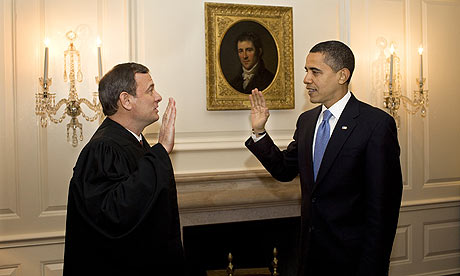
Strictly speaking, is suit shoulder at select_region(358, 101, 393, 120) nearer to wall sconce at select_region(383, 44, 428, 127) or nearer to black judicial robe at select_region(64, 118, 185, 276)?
black judicial robe at select_region(64, 118, 185, 276)

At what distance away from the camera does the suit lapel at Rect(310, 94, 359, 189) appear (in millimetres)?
2146

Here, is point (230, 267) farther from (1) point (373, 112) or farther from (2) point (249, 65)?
(1) point (373, 112)

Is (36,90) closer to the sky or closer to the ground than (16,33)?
closer to the ground

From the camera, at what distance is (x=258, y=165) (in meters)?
3.32

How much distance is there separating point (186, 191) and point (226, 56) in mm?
1048

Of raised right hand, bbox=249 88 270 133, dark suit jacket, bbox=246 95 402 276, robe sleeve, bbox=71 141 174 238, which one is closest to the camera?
robe sleeve, bbox=71 141 174 238

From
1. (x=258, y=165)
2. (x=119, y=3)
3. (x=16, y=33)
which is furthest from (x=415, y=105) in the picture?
(x=16, y=33)

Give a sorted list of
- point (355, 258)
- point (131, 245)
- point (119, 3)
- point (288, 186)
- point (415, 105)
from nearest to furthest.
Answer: point (131, 245), point (355, 258), point (119, 3), point (288, 186), point (415, 105)

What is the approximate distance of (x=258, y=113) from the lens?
255 centimetres

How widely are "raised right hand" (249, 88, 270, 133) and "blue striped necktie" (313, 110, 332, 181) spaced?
1.12 ft

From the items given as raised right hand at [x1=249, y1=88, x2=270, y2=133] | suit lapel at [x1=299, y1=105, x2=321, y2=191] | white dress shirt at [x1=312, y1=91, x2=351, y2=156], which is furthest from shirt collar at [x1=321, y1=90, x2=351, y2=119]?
raised right hand at [x1=249, y1=88, x2=270, y2=133]

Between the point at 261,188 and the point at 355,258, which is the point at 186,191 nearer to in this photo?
the point at 261,188

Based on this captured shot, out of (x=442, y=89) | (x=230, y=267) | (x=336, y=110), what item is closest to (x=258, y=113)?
(x=336, y=110)

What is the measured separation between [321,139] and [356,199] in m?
0.37
